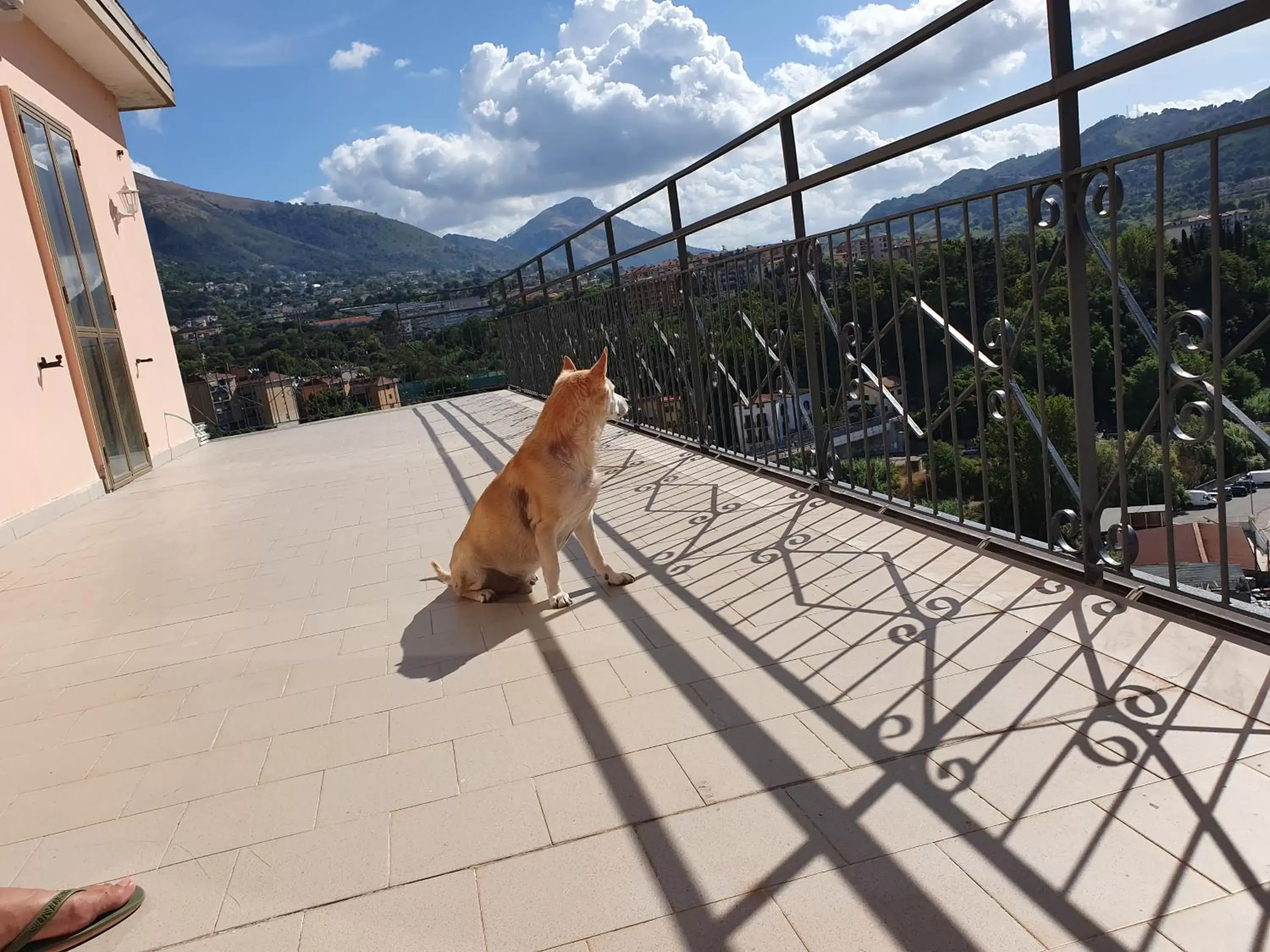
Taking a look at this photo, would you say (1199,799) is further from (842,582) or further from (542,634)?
(542,634)

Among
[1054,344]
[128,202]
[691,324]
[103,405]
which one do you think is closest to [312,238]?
[128,202]

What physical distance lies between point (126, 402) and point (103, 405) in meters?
0.89

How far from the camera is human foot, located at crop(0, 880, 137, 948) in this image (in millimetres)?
1623

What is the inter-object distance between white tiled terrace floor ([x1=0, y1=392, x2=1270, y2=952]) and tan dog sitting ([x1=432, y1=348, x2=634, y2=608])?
13 centimetres

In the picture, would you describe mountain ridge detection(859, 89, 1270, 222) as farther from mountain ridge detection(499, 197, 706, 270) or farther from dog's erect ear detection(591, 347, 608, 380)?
mountain ridge detection(499, 197, 706, 270)

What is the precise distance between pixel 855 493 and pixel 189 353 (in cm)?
1337

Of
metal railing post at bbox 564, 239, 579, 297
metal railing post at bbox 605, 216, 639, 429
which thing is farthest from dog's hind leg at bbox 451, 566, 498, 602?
metal railing post at bbox 564, 239, 579, 297

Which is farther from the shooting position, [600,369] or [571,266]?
[571,266]

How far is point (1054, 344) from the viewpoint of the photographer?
9.05 feet

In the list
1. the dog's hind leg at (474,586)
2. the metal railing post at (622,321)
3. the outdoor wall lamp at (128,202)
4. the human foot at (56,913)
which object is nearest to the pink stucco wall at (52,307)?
the outdoor wall lamp at (128,202)

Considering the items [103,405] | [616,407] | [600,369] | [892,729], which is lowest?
[892,729]

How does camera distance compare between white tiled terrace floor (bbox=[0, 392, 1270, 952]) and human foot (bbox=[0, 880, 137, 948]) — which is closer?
white tiled terrace floor (bbox=[0, 392, 1270, 952])

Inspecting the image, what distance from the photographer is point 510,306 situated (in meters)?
14.0

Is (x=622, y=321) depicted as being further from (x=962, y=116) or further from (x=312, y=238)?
(x=312, y=238)
